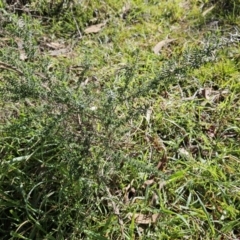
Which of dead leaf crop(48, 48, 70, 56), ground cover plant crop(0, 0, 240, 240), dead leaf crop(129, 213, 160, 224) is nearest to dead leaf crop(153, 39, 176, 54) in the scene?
ground cover plant crop(0, 0, 240, 240)

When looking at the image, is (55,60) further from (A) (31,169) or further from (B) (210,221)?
(B) (210,221)

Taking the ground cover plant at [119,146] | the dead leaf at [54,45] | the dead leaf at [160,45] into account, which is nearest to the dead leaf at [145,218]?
the ground cover plant at [119,146]

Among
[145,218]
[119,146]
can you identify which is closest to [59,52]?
[119,146]

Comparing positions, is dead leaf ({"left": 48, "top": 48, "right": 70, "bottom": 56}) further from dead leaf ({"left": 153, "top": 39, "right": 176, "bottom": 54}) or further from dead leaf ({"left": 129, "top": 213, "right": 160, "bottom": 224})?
dead leaf ({"left": 129, "top": 213, "right": 160, "bottom": 224})

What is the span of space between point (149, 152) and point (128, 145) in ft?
0.33

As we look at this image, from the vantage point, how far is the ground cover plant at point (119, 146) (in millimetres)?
1750

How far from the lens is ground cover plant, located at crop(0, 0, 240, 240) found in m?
1.75

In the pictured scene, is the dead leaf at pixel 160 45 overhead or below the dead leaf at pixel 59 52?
below

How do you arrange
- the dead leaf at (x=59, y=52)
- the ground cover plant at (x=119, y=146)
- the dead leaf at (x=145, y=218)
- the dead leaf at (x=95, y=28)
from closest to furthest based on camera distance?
the ground cover plant at (x=119, y=146) < the dead leaf at (x=145, y=218) < the dead leaf at (x=59, y=52) < the dead leaf at (x=95, y=28)

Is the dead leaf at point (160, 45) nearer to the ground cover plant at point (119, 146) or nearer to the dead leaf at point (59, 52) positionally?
the ground cover plant at point (119, 146)

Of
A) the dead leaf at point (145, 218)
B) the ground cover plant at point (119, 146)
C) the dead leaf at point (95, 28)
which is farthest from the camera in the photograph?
the dead leaf at point (95, 28)

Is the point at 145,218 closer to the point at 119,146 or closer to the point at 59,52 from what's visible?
the point at 119,146

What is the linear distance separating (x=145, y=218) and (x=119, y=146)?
11.8 inches

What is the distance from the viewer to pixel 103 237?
1763 mm
